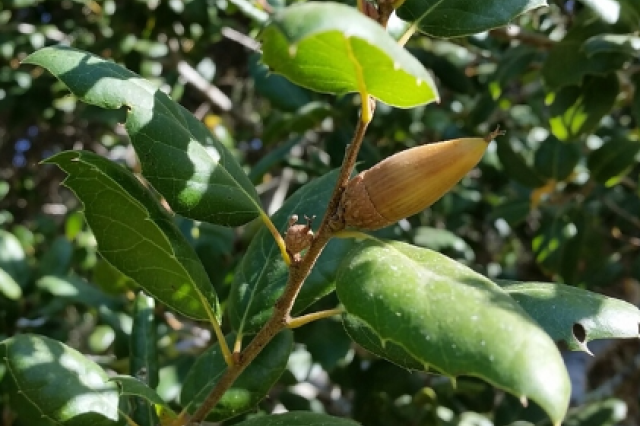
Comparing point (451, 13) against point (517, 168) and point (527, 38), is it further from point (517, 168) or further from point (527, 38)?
point (517, 168)

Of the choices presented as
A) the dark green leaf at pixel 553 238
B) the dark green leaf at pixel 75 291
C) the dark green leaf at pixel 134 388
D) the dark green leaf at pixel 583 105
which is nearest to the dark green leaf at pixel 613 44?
the dark green leaf at pixel 583 105

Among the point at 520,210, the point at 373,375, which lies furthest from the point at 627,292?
the point at 373,375

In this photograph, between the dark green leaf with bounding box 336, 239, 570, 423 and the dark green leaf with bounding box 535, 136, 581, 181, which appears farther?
the dark green leaf with bounding box 535, 136, 581, 181

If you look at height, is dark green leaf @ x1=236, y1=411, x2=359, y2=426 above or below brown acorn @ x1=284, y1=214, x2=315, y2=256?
below

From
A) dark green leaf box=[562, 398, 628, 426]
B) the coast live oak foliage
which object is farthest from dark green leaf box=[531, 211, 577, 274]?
dark green leaf box=[562, 398, 628, 426]

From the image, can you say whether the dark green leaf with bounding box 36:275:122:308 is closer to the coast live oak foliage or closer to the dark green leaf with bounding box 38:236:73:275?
the coast live oak foliage

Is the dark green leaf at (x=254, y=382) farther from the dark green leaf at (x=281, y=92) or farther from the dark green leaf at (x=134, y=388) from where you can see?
the dark green leaf at (x=281, y=92)

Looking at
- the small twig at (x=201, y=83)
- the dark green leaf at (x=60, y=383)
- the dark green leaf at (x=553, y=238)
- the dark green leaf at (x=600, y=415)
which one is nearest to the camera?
the dark green leaf at (x=60, y=383)
